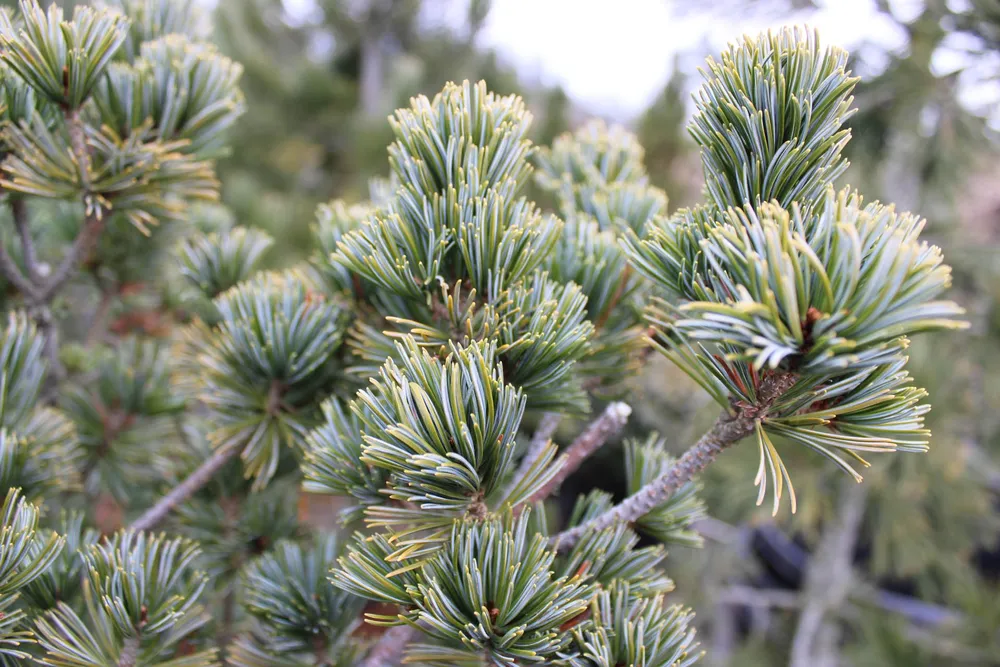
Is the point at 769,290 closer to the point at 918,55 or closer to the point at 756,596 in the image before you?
the point at 918,55

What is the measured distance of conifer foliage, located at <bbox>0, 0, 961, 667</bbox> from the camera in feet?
1.26

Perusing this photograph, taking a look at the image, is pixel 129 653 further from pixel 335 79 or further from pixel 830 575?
pixel 335 79

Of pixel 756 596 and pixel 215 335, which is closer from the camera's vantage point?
pixel 215 335

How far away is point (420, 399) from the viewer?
1.28 ft

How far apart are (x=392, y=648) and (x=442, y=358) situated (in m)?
0.26

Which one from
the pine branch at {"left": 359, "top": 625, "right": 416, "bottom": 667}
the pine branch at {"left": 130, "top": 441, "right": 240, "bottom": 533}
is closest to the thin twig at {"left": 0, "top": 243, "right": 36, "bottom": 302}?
the pine branch at {"left": 130, "top": 441, "right": 240, "bottom": 533}

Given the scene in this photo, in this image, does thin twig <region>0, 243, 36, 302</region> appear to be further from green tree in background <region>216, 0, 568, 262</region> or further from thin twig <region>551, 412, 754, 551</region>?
green tree in background <region>216, 0, 568, 262</region>

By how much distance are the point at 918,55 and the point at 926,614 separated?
1.61m

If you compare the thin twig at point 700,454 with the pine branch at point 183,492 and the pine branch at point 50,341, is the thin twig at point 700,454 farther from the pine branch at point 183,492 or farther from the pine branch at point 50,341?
the pine branch at point 50,341

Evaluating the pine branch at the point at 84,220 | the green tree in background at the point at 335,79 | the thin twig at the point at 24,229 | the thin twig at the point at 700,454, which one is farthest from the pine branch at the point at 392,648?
the green tree in background at the point at 335,79

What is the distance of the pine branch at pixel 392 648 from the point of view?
1.71 feet

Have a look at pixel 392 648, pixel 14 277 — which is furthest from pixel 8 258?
pixel 392 648

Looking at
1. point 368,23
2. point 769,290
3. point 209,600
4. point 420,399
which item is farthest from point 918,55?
point 368,23

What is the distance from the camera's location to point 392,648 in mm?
523
